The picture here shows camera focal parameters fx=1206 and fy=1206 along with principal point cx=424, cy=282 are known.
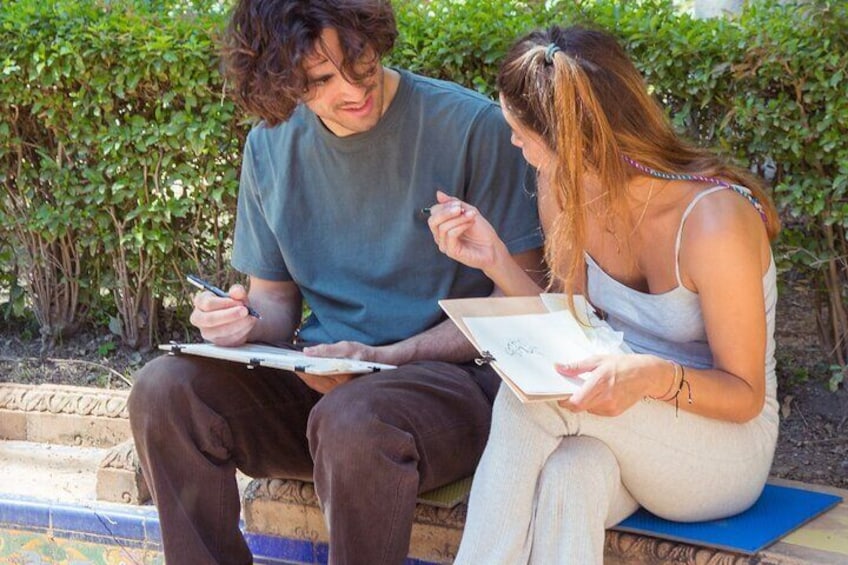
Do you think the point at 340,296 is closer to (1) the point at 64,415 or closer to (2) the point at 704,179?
(2) the point at 704,179

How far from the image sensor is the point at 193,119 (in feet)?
15.1

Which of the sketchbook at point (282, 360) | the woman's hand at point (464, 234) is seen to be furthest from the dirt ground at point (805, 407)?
the sketchbook at point (282, 360)

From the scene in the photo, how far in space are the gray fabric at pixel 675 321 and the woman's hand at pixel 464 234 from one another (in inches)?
11.4

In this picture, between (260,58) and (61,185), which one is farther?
(61,185)

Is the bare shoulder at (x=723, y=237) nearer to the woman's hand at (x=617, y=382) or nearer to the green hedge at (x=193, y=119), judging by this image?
the woman's hand at (x=617, y=382)

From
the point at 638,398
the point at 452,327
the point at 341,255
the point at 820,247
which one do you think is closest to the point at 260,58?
the point at 341,255

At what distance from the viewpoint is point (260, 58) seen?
3.05 m

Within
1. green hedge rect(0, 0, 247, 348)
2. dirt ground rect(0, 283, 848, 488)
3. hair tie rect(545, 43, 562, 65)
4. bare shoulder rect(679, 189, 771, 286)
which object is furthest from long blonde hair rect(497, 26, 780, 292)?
green hedge rect(0, 0, 247, 348)

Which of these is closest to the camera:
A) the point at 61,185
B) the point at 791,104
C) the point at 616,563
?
the point at 616,563

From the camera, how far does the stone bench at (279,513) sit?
2.71 metres

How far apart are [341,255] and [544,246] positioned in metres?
0.56

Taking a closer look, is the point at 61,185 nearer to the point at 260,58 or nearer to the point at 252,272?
the point at 252,272

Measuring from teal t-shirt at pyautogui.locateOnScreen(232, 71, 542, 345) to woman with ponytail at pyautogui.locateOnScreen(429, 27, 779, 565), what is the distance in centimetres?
26

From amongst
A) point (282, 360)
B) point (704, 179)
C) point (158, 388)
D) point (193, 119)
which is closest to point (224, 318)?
point (158, 388)
